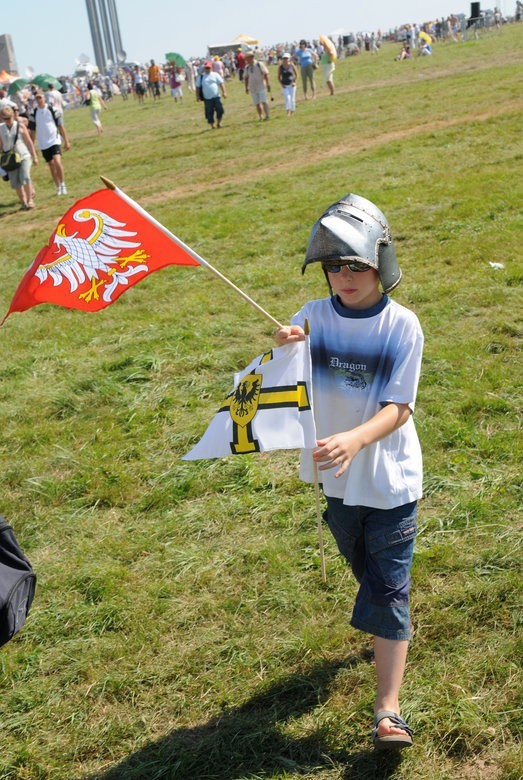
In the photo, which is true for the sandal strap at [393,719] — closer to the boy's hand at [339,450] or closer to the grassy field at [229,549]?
the grassy field at [229,549]

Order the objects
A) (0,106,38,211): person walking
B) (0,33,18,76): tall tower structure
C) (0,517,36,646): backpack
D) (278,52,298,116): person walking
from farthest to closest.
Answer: (0,33,18,76): tall tower structure < (278,52,298,116): person walking < (0,106,38,211): person walking < (0,517,36,646): backpack

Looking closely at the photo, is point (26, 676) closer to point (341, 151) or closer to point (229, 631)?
point (229, 631)

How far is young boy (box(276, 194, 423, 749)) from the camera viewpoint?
300 cm


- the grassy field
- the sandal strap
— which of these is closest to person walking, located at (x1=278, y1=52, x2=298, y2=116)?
the grassy field

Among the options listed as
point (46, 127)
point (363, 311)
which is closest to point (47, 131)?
point (46, 127)

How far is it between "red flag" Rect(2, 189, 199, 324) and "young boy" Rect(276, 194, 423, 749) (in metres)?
0.89

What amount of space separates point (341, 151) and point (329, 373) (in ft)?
49.4

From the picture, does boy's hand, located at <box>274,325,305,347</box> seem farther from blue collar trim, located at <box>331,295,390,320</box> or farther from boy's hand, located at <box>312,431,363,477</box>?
boy's hand, located at <box>312,431,363,477</box>

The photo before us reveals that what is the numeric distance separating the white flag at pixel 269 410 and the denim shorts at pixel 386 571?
388 millimetres

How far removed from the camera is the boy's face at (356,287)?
3.04 meters

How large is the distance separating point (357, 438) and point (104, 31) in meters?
169

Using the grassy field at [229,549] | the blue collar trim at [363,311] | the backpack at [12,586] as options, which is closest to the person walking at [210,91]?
the grassy field at [229,549]

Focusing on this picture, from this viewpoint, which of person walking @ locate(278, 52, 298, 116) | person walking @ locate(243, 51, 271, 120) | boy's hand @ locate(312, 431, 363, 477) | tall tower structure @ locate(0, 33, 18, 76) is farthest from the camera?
tall tower structure @ locate(0, 33, 18, 76)

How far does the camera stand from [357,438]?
9.34ft
